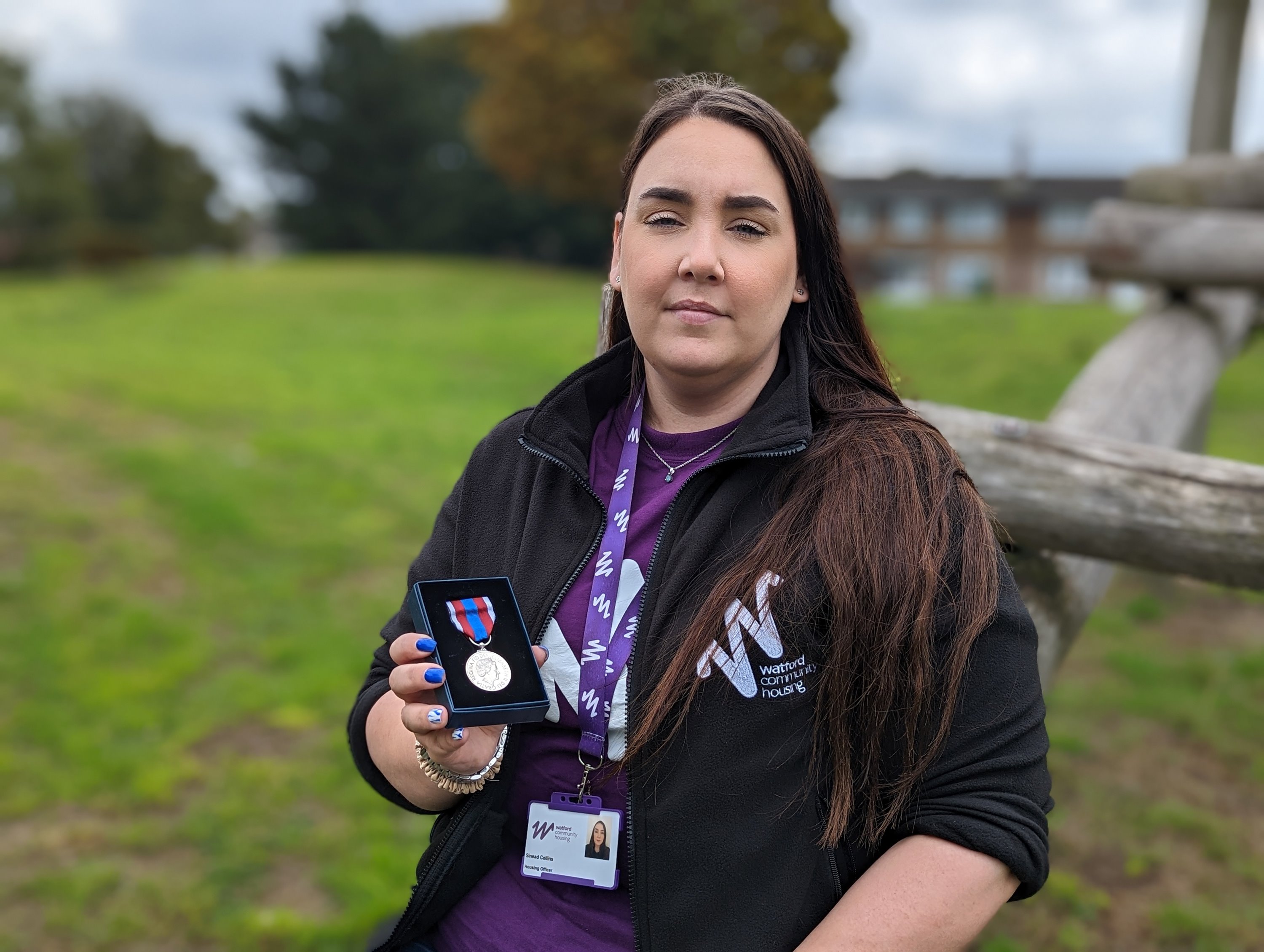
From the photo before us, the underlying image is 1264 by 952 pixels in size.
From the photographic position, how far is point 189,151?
176 ft

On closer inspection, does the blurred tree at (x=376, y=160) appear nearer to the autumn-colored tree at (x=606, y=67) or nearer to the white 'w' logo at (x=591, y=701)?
the autumn-colored tree at (x=606, y=67)

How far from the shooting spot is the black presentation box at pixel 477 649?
1793 millimetres

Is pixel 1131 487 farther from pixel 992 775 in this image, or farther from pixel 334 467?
pixel 334 467

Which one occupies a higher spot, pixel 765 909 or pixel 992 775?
pixel 992 775

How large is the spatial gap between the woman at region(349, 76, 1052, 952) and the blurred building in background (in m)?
46.6

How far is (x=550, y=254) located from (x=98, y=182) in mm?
23788

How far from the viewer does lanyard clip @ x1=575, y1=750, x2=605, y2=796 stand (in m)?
2.00

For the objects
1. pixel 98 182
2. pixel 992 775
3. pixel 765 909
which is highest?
pixel 98 182

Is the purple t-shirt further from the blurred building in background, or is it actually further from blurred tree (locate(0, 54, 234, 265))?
the blurred building in background

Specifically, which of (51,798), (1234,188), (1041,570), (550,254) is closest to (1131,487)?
(1041,570)

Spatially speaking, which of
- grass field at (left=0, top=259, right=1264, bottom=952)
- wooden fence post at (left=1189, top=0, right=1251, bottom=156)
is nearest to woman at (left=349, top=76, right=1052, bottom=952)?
grass field at (left=0, top=259, right=1264, bottom=952)

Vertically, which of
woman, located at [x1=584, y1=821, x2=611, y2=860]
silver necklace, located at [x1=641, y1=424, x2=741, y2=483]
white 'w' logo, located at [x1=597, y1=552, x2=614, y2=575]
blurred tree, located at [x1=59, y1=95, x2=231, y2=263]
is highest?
blurred tree, located at [x1=59, y1=95, x2=231, y2=263]

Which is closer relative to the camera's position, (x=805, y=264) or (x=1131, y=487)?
(x=805, y=264)

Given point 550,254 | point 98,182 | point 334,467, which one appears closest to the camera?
point 334,467
